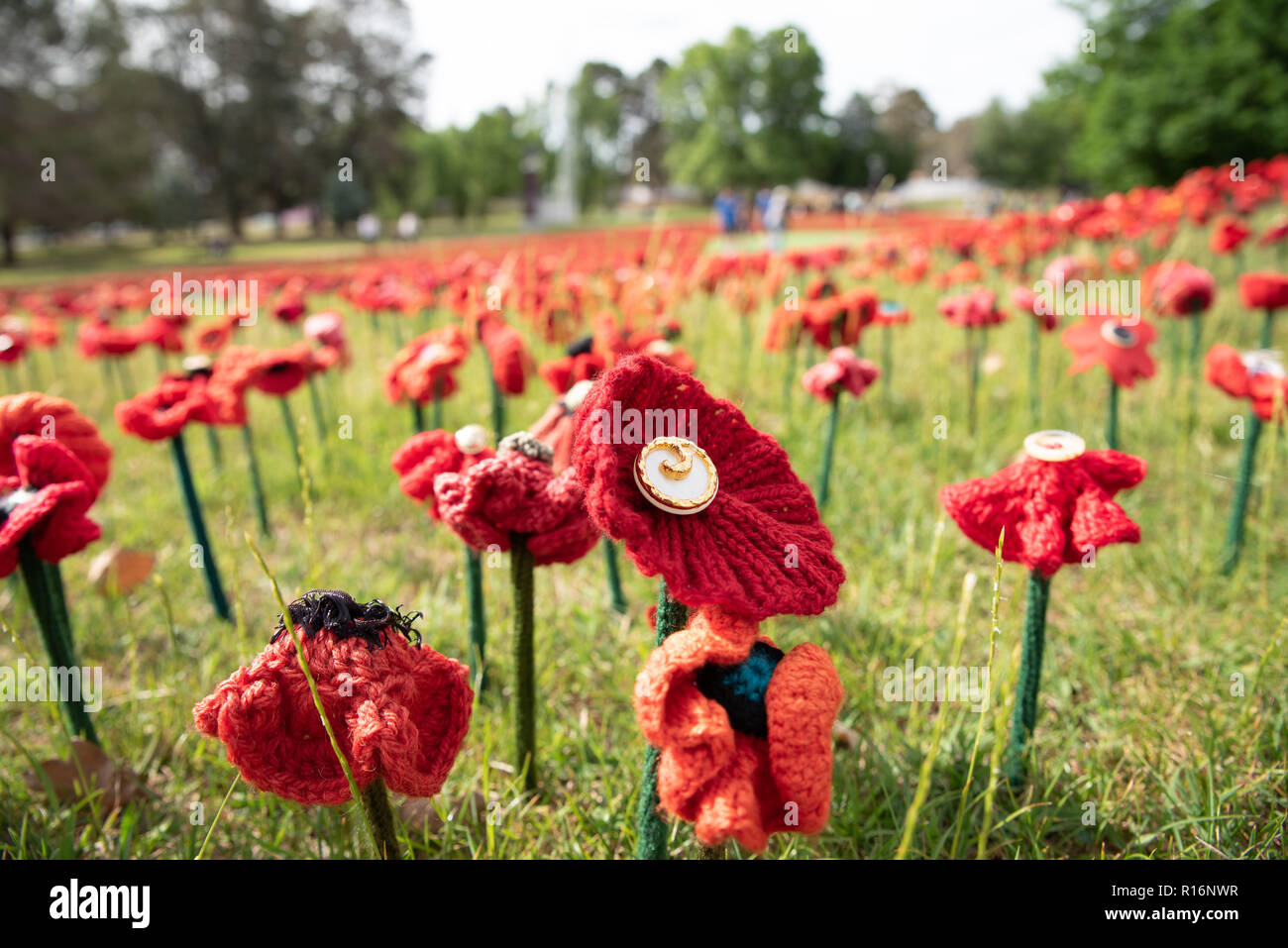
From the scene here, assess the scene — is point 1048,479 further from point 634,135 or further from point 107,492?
point 634,135

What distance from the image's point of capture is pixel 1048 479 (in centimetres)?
123

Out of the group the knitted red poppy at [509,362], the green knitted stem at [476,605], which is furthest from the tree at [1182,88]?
the green knitted stem at [476,605]

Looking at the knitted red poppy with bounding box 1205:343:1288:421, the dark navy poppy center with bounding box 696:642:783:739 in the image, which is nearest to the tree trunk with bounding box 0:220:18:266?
the dark navy poppy center with bounding box 696:642:783:739

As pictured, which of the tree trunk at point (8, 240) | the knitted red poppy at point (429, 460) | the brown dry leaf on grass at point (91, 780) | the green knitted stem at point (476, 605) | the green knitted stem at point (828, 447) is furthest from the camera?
the tree trunk at point (8, 240)

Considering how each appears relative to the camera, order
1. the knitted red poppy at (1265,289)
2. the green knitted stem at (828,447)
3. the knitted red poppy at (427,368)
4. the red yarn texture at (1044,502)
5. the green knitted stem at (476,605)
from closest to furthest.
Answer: the red yarn texture at (1044,502)
the green knitted stem at (476,605)
the knitted red poppy at (427,368)
the green knitted stem at (828,447)
the knitted red poppy at (1265,289)

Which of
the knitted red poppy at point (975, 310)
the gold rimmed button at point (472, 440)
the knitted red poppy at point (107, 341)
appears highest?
the knitted red poppy at point (975, 310)

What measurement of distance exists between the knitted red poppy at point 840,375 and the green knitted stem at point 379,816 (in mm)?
1580

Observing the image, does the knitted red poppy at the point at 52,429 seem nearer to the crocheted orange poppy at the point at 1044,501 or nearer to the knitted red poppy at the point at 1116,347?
the crocheted orange poppy at the point at 1044,501

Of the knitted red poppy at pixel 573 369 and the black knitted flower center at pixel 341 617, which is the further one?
the knitted red poppy at pixel 573 369

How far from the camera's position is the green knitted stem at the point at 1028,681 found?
1298mm

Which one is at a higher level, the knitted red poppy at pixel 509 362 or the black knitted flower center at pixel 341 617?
the knitted red poppy at pixel 509 362

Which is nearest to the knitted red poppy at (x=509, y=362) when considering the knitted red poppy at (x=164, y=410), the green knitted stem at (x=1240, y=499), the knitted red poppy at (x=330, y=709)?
the knitted red poppy at (x=164, y=410)

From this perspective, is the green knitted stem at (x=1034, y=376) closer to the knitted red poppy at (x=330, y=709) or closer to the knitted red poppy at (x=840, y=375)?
the knitted red poppy at (x=840, y=375)
